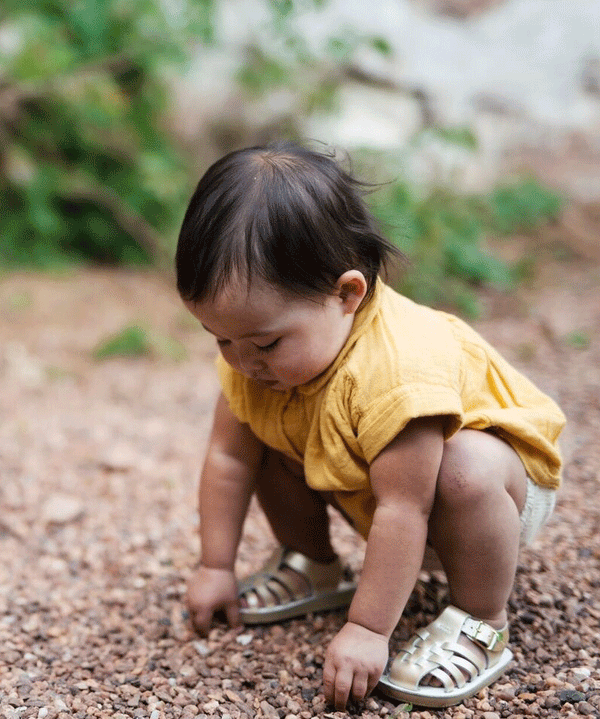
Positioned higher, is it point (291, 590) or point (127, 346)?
point (291, 590)

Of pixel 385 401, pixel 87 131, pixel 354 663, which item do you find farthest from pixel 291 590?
pixel 87 131

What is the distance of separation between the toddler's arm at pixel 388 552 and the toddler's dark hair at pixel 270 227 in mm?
341

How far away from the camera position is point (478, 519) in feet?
5.39

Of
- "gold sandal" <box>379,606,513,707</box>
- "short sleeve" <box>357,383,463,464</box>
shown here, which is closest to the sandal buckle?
"gold sandal" <box>379,606,513,707</box>

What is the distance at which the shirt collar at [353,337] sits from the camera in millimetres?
1706

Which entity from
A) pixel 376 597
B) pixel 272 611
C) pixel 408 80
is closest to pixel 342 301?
pixel 376 597

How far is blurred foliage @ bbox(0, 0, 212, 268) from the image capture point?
5.58m

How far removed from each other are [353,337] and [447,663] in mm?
667

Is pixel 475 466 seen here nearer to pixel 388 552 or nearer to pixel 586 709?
pixel 388 552

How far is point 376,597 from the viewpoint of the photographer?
1.63 meters

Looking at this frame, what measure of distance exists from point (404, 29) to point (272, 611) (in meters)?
7.11

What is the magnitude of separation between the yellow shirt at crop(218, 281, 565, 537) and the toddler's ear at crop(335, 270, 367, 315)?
0.17 feet

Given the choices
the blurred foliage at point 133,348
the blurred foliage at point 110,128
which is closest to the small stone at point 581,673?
the blurred foliage at point 133,348

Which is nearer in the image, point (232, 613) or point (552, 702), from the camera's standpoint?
point (552, 702)
